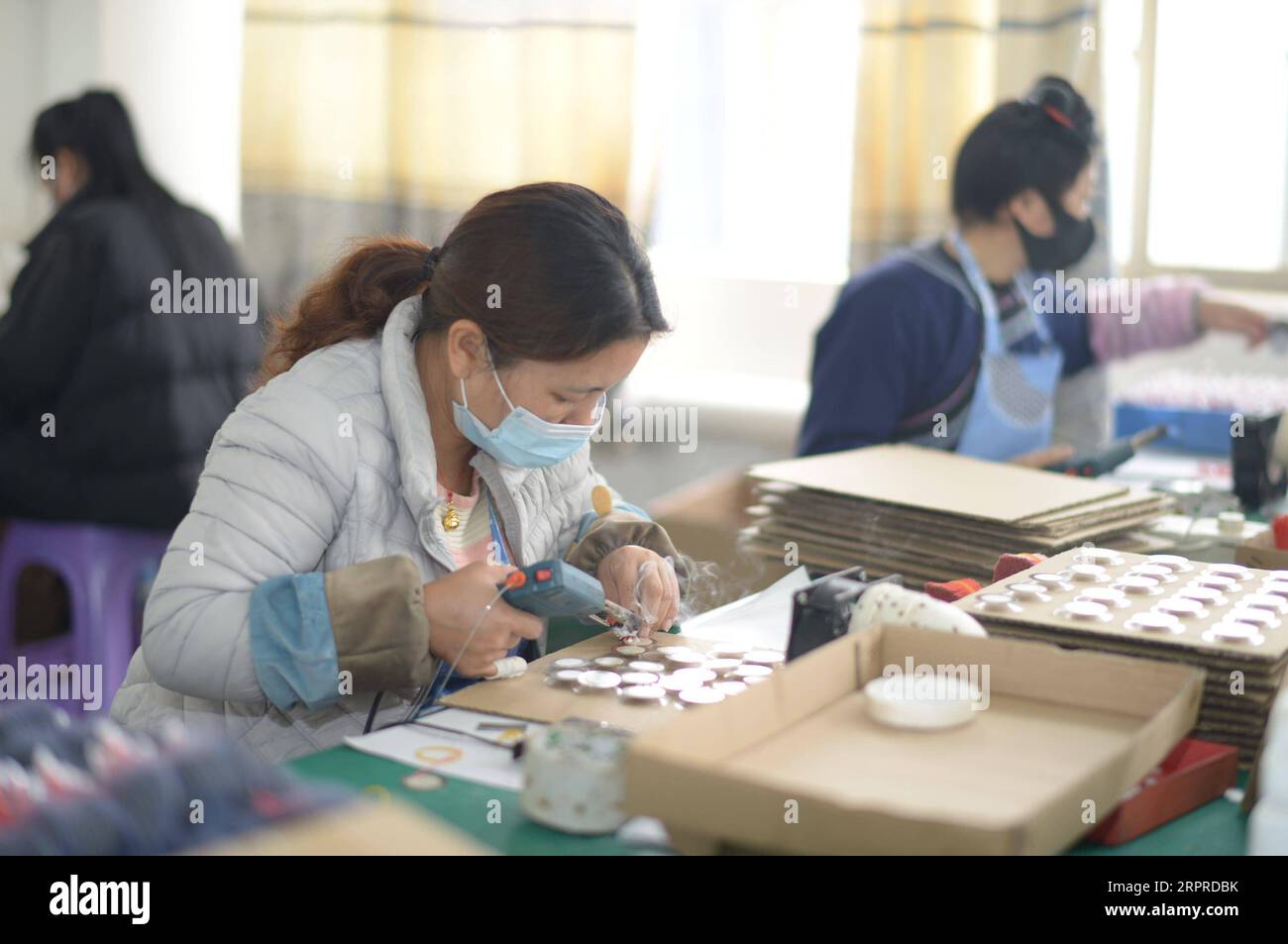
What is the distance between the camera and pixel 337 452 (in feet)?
4.84

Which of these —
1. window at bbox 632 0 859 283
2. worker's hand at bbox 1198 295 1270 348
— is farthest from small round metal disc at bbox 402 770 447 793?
window at bbox 632 0 859 283

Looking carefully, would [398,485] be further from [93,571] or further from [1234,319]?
[1234,319]

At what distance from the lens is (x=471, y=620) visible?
1.36m

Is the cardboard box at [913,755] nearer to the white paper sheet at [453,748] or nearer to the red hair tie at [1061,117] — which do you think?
the white paper sheet at [453,748]

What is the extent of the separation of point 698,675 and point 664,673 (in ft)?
0.12

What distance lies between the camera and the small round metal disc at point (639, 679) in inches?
53.6

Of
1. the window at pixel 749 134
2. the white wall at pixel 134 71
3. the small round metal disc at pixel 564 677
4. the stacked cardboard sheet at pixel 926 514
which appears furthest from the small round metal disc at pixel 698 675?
the white wall at pixel 134 71

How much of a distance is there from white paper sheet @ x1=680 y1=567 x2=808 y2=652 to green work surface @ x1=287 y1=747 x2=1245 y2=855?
1.53 ft

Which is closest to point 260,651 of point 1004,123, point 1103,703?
point 1103,703

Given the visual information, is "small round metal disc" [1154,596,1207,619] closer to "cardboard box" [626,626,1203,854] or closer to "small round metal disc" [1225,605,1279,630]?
"small round metal disc" [1225,605,1279,630]

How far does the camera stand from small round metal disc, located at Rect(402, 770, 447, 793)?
45.2 inches

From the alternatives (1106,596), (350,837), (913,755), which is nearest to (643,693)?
Answer: (913,755)

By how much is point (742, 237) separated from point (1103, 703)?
2.65m
